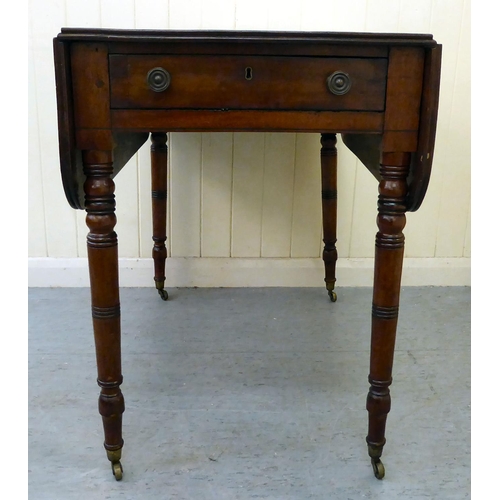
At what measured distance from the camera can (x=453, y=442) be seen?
1143 millimetres

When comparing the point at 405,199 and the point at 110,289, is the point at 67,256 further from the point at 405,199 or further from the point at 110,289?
the point at 405,199

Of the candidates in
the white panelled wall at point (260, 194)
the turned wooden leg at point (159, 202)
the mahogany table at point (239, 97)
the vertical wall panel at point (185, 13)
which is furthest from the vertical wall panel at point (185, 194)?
the mahogany table at point (239, 97)

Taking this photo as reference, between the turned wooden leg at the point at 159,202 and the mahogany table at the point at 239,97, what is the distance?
0.73 m

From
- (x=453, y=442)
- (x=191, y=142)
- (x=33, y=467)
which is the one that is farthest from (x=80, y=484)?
(x=191, y=142)

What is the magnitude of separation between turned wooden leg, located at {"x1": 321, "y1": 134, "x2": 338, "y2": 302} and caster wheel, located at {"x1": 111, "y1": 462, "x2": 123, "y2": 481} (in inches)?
39.2

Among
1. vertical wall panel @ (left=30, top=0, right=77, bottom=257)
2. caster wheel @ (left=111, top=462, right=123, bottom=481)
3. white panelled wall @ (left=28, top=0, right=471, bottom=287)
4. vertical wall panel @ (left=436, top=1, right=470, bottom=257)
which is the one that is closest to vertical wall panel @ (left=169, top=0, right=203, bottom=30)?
white panelled wall @ (left=28, top=0, right=471, bottom=287)

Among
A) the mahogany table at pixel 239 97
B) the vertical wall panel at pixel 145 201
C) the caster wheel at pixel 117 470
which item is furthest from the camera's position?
the vertical wall panel at pixel 145 201

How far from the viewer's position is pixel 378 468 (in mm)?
1042

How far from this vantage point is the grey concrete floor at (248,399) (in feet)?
3.38

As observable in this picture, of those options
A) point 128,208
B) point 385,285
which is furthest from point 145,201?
point 385,285

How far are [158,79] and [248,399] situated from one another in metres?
0.75

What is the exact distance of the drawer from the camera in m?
0.93

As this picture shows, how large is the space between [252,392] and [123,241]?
0.85m

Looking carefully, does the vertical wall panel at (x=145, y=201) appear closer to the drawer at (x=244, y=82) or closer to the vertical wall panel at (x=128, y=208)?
the vertical wall panel at (x=128, y=208)
